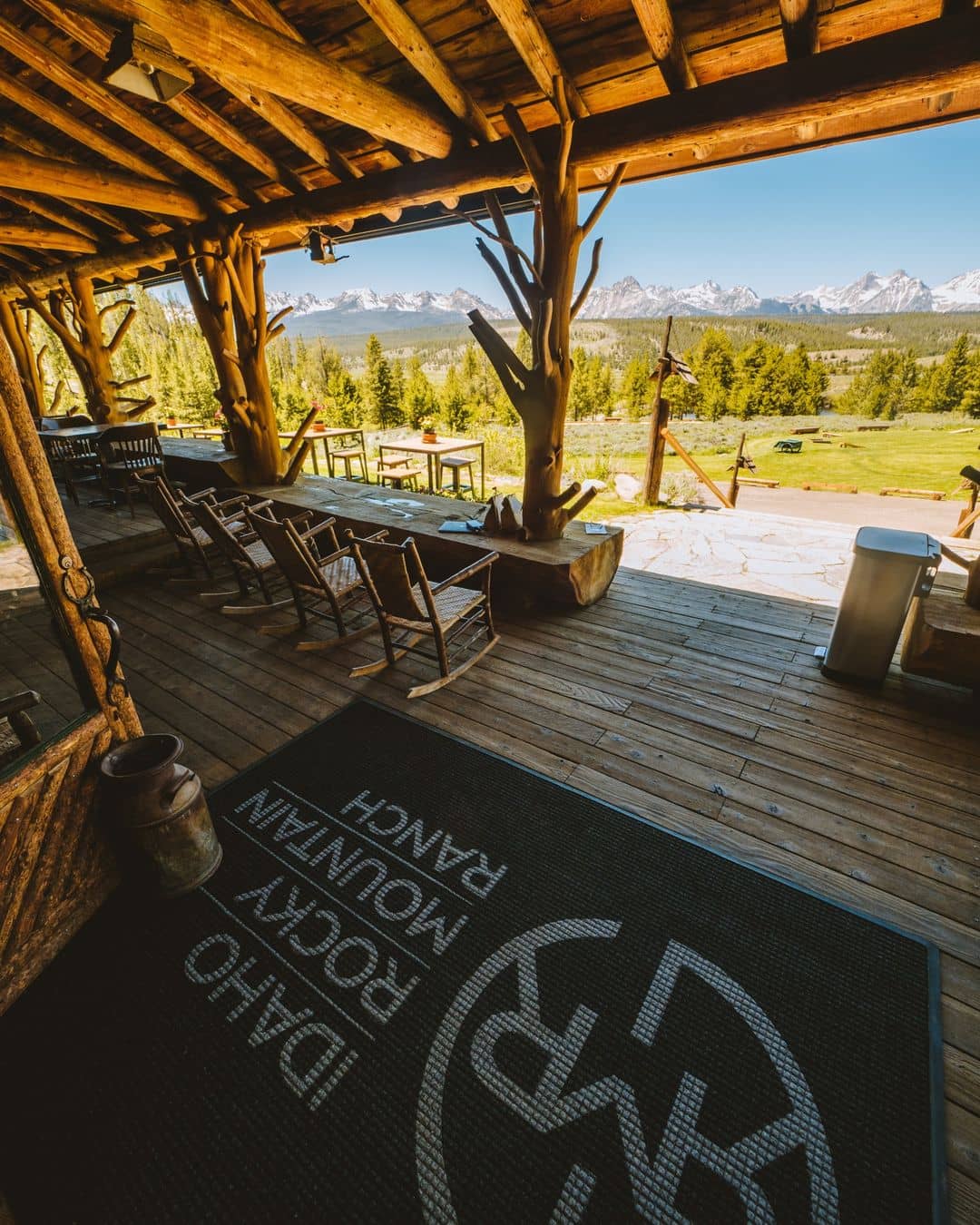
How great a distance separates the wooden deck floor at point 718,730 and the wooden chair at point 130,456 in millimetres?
2811

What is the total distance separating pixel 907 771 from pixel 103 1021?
11.6 feet

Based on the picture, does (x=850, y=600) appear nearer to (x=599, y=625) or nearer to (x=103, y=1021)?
(x=599, y=625)

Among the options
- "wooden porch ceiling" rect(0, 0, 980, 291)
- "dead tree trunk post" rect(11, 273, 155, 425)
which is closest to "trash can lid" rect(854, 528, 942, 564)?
"wooden porch ceiling" rect(0, 0, 980, 291)

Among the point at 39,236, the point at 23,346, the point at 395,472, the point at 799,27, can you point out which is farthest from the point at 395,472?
the point at 799,27

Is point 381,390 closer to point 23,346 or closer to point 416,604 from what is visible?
point 23,346

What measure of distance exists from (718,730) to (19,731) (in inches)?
127

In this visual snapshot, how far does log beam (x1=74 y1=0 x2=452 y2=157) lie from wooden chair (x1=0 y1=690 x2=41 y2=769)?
2769 millimetres

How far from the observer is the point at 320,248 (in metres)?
5.55

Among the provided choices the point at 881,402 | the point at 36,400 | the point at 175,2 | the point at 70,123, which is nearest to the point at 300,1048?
the point at 175,2

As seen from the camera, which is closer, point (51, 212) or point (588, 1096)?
point (588, 1096)

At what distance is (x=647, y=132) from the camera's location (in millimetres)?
3156

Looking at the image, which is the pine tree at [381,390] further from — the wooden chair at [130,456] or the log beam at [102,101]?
the log beam at [102,101]

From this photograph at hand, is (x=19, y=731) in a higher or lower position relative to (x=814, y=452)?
higher

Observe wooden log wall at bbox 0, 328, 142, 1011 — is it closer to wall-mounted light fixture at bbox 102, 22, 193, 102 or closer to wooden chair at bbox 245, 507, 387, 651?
wooden chair at bbox 245, 507, 387, 651
